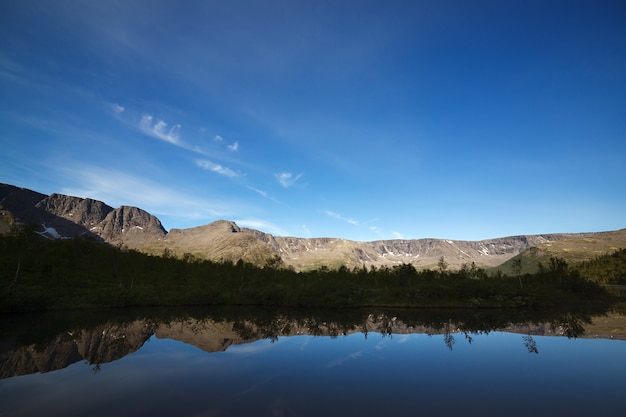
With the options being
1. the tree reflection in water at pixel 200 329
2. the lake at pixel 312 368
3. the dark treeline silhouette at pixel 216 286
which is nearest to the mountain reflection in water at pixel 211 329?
the tree reflection in water at pixel 200 329

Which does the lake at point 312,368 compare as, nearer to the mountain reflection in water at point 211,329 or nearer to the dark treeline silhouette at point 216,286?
the mountain reflection in water at point 211,329

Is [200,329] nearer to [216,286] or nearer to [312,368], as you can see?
[312,368]

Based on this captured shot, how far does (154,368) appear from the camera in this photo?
2944 centimetres

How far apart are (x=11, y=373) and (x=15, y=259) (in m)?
104

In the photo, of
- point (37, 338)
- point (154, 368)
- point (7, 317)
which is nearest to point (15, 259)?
point (7, 317)

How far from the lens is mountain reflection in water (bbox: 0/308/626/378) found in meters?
34.6

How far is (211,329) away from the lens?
5197 cm

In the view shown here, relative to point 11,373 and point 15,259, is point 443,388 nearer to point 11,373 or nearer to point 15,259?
point 11,373

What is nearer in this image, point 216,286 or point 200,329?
point 200,329

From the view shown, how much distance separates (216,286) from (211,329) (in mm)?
56827

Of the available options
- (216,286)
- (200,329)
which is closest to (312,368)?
(200,329)

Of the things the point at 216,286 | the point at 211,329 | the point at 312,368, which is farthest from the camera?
the point at 216,286

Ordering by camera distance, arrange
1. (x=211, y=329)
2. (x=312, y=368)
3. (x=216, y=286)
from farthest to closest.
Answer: (x=216, y=286)
(x=211, y=329)
(x=312, y=368)

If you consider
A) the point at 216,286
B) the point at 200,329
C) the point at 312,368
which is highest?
the point at 312,368
